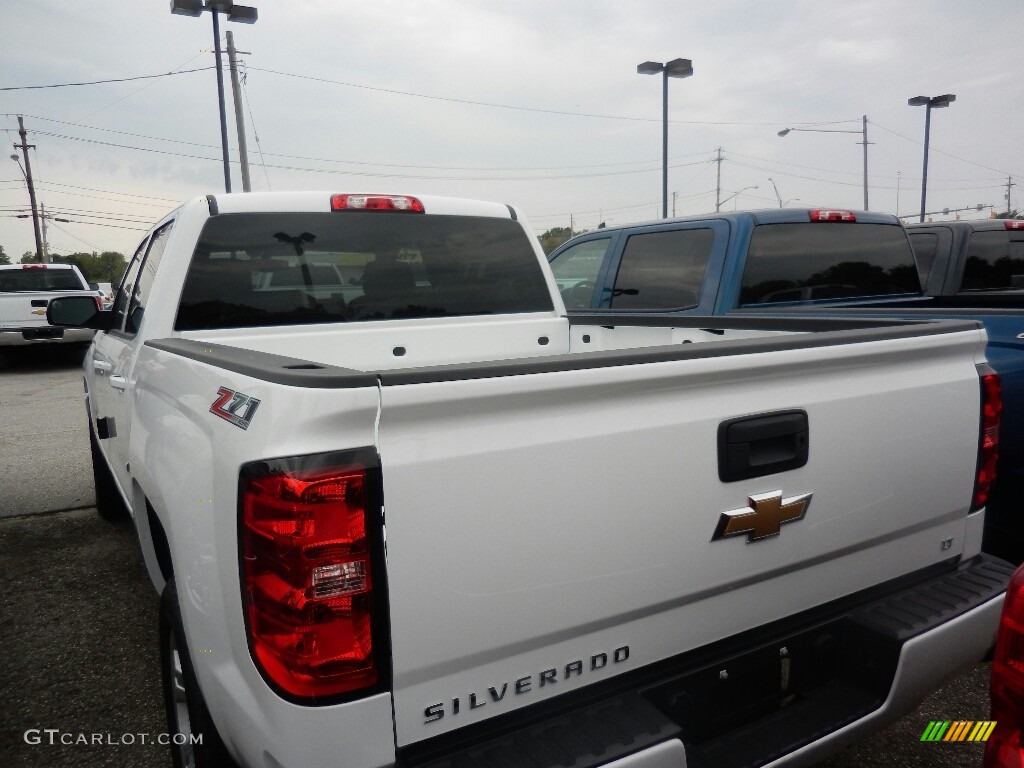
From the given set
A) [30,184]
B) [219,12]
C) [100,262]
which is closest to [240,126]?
[219,12]

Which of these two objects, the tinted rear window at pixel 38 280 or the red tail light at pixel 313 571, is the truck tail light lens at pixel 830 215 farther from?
the tinted rear window at pixel 38 280

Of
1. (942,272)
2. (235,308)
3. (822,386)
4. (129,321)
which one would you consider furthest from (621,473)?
(942,272)

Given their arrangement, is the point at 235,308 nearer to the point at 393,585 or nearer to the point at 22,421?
the point at 393,585

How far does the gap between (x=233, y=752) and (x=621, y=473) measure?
1.07m

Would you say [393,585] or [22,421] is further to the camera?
[22,421]

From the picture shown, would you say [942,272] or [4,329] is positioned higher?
[942,272]

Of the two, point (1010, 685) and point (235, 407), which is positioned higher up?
point (235, 407)

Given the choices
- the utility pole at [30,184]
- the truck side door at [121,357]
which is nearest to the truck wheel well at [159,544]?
the truck side door at [121,357]

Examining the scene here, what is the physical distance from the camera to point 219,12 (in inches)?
668

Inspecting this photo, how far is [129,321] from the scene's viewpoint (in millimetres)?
3621

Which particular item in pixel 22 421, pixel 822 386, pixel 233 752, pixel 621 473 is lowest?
pixel 22 421

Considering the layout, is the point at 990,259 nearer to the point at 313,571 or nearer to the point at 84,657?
the point at 313,571

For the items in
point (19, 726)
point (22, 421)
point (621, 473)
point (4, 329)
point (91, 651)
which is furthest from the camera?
point (4, 329)

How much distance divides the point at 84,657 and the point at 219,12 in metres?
17.4
